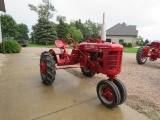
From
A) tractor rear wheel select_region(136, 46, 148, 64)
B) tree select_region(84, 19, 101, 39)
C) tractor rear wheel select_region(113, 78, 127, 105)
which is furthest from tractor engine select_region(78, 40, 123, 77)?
tree select_region(84, 19, 101, 39)

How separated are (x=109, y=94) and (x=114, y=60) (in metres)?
0.65

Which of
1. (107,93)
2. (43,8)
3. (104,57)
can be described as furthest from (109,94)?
(43,8)

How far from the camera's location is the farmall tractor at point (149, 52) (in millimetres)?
6671

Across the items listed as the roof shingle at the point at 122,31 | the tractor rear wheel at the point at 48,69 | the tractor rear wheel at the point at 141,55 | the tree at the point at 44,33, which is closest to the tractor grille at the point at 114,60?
the tractor rear wheel at the point at 48,69

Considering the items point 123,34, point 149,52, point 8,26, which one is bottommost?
point 149,52

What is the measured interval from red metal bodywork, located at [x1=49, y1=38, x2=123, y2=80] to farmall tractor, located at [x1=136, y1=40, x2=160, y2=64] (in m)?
4.22

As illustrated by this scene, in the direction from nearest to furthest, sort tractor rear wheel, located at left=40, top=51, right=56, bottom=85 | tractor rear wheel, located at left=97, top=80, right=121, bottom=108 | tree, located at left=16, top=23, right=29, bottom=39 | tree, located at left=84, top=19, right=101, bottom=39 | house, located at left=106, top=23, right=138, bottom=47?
tractor rear wheel, located at left=97, top=80, right=121, bottom=108
tractor rear wheel, located at left=40, top=51, right=56, bottom=85
house, located at left=106, top=23, right=138, bottom=47
tree, located at left=16, top=23, right=29, bottom=39
tree, located at left=84, top=19, right=101, bottom=39

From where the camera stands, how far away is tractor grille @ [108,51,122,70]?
264cm

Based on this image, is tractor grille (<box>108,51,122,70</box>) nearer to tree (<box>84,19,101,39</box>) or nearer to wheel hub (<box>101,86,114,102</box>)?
wheel hub (<box>101,86,114,102</box>)

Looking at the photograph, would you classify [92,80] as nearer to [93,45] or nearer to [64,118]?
[93,45]

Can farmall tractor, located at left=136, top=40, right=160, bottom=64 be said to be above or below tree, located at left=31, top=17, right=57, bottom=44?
below

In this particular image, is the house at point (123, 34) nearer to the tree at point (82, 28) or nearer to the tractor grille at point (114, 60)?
the tree at point (82, 28)

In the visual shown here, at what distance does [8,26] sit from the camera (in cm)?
3591

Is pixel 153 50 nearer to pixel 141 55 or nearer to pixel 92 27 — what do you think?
pixel 141 55
